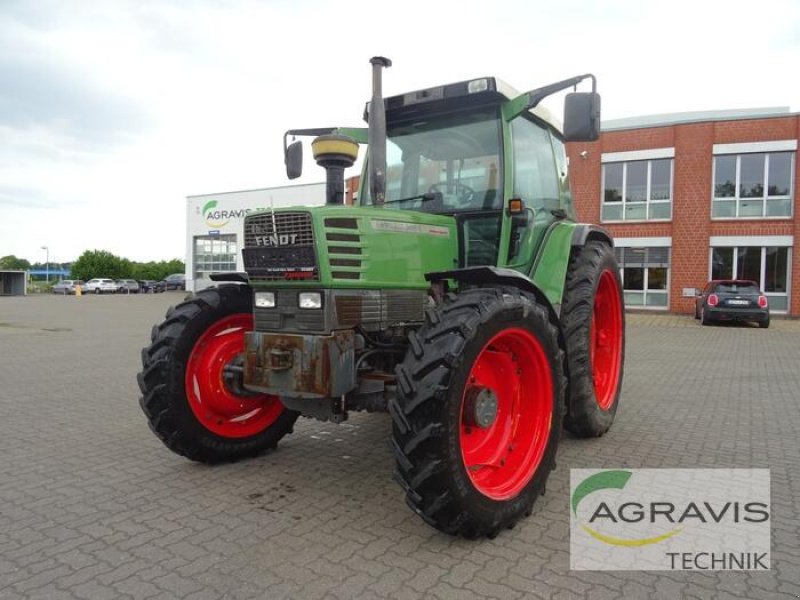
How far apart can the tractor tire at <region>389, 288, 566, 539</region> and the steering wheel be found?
3.56 feet

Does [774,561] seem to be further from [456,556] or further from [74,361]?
[74,361]

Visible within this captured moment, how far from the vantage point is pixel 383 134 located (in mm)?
3619

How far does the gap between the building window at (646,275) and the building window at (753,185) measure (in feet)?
8.12

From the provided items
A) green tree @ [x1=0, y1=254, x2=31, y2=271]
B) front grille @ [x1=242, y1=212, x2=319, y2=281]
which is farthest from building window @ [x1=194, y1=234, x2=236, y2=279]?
green tree @ [x1=0, y1=254, x2=31, y2=271]

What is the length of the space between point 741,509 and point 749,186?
68.2ft

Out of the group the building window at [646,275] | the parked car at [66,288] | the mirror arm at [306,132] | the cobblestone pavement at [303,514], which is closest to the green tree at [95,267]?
the parked car at [66,288]

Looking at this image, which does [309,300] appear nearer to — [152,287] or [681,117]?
[681,117]

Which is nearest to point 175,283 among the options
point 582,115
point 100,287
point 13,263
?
point 100,287

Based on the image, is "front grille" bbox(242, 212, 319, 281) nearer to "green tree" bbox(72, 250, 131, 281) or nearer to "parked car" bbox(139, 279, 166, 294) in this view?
"parked car" bbox(139, 279, 166, 294)

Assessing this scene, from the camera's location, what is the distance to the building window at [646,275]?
71.4ft

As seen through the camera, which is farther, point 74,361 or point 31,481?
point 74,361

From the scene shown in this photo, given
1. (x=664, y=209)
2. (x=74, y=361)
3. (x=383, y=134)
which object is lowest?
(x=74, y=361)

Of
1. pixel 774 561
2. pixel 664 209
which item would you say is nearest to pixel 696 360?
pixel 774 561

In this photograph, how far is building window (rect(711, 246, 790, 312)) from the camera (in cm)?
2020
